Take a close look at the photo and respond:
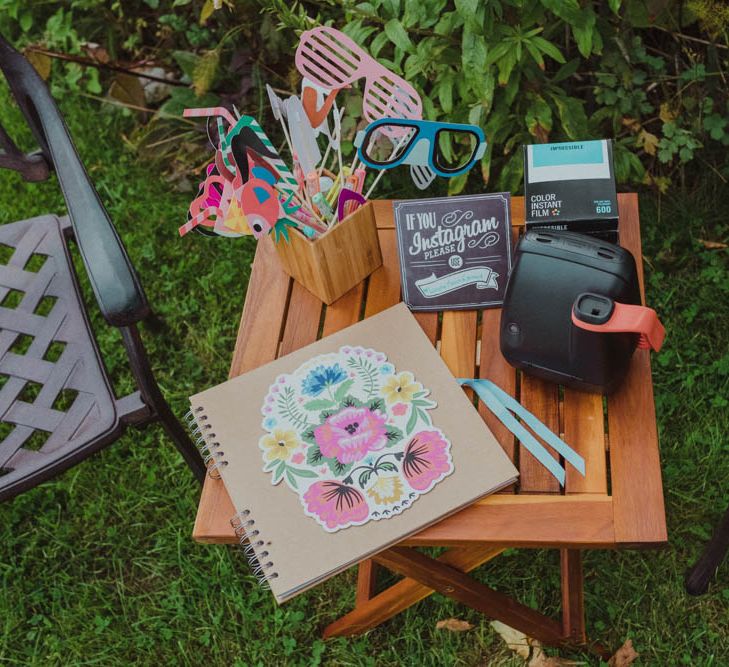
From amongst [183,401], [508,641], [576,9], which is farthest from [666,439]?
[183,401]

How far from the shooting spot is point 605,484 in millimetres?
1187

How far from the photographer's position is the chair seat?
57.4 inches

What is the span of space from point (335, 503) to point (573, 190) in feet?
2.04

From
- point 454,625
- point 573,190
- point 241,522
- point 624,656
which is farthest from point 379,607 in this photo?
point 573,190

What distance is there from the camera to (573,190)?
1.29m

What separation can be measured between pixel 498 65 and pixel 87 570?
1554mm

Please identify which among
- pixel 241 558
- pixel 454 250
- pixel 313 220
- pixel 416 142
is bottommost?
pixel 241 558

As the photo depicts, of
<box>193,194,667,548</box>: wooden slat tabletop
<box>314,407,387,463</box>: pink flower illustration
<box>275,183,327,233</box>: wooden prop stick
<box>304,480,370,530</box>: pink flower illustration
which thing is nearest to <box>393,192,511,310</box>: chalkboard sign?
<box>193,194,667,548</box>: wooden slat tabletop

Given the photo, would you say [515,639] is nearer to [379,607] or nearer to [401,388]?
[379,607]

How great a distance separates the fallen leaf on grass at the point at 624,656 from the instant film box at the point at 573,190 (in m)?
0.95

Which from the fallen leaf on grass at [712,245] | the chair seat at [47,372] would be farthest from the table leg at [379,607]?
the fallen leaf on grass at [712,245]

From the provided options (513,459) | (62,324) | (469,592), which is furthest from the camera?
(62,324)

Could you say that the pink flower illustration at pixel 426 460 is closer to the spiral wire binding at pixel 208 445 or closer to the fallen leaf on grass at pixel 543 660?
the spiral wire binding at pixel 208 445

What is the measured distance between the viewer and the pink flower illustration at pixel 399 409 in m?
1.26
